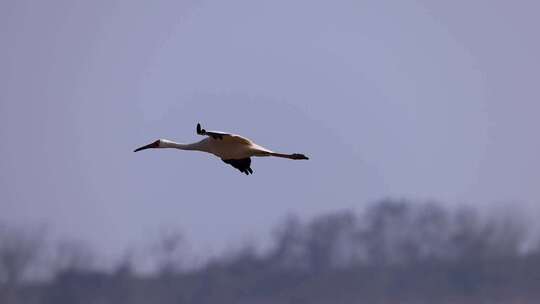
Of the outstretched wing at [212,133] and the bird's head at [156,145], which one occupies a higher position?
the bird's head at [156,145]

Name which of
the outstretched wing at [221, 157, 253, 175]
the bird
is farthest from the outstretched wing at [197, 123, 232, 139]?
the outstretched wing at [221, 157, 253, 175]

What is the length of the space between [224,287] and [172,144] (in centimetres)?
4289

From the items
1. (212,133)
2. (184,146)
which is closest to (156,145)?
(184,146)

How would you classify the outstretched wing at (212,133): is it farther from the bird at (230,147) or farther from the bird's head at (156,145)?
the bird's head at (156,145)

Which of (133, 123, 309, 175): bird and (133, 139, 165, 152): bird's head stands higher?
(133, 139, 165, 152): bird's head

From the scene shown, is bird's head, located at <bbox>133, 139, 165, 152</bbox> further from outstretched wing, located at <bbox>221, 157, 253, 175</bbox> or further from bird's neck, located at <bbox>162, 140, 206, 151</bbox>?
outstretched wing, located at <bbox>221, 157, 253, 175</bbox>

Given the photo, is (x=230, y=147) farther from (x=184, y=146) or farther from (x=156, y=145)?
(x=156, y=145)

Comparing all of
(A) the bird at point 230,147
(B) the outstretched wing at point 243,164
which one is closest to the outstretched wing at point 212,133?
(A) the bird at point 230,147

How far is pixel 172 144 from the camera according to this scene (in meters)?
30.8

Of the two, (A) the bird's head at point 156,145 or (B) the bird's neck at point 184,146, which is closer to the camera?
(B) the bird's neck at point 184,146

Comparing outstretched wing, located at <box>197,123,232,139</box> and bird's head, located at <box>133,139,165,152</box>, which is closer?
outstretched wing, located at <box>197,123,232,139</box>

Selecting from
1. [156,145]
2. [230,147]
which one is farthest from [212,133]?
[156,145]

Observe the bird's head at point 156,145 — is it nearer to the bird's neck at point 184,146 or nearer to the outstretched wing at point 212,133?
the bird's neck at point 184,146

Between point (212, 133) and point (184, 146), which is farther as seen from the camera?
point (184, 146)
